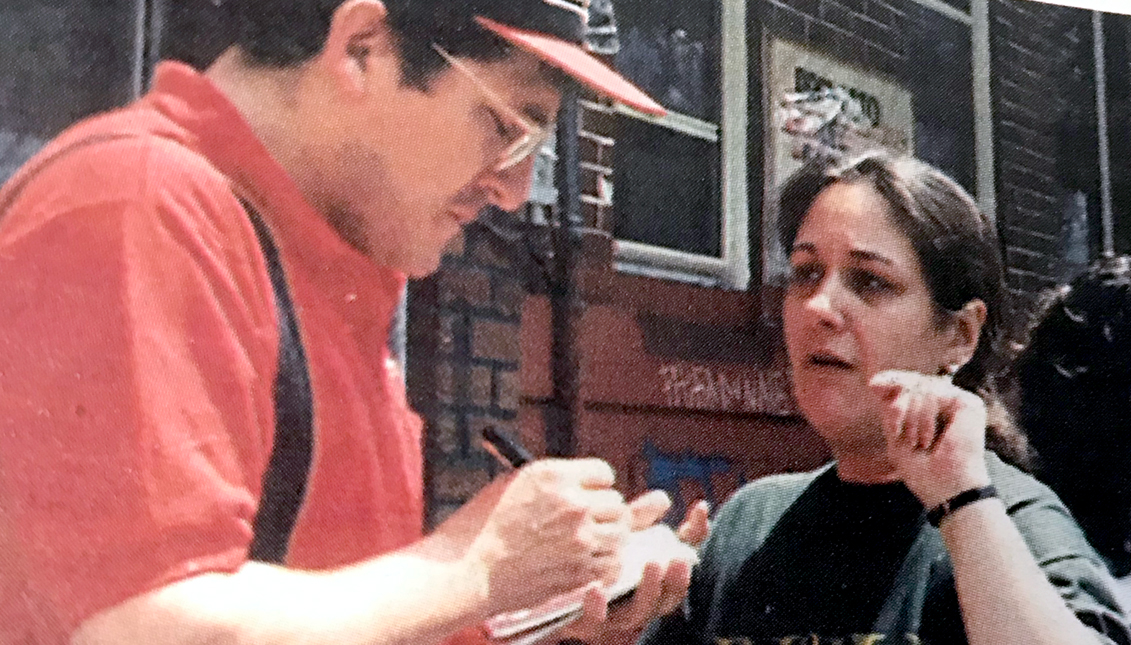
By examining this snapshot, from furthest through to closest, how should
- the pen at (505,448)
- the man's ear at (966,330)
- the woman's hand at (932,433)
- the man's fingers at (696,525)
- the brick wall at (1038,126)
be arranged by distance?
1. the brick wall at (1038,126)
2. the man's ear at (966,330)
3. the woman's hand at (932,433)
4. the man's fingers at (696,525)
5. the pen at (505,448)

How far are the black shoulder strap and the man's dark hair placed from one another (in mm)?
220

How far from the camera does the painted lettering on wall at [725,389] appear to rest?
165 cm

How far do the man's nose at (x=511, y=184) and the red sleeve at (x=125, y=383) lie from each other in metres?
0.37

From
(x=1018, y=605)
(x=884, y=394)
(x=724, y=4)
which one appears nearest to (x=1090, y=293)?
(x=884, y=394)

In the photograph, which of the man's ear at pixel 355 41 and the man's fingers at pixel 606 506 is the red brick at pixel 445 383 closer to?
the man's fingers at pixel 606 506

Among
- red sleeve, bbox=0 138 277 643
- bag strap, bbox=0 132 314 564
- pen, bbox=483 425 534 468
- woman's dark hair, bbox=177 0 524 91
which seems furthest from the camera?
pen, bbox=483 425 534 468

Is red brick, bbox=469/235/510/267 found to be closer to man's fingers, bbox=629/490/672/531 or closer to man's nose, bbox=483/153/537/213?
man's nose, bbox=483/153/537/213

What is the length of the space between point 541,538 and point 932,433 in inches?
29.9

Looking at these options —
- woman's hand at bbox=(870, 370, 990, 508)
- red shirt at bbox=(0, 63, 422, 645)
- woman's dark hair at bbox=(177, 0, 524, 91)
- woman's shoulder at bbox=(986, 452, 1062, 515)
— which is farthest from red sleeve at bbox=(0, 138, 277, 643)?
woman's shoulder at bbox=(986, 452, 1062, 515)

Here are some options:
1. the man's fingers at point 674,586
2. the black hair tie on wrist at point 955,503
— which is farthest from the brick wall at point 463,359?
the black hair tie on wrist at point 955,503

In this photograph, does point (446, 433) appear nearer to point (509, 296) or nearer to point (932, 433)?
point (509, 296)

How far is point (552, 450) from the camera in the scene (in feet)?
4.86

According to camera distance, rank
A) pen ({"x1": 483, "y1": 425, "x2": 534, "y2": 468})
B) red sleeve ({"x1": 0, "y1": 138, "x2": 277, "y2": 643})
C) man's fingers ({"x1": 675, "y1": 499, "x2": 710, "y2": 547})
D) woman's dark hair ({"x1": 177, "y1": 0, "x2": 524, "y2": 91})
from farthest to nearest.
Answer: man's fingers ({"x1": 675, "y1": 499, "x2": 710, "y2": 547}), pen ({"x1": 483, "y1": 425, "x2": 534, "y2": 468}), woman's dark hair ({"x1": 177, "y1": 0, "x2": 524, "y2": 91}), red sleeve ({"x1": 0, "y1": 138, "x2": 277, "y2": 643})

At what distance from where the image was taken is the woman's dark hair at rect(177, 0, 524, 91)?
4.31 feet
